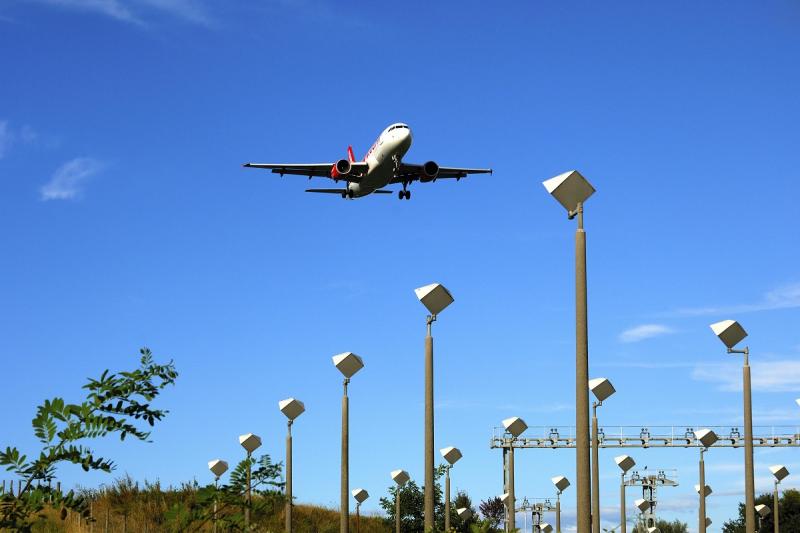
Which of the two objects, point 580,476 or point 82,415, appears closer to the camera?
point 82,415

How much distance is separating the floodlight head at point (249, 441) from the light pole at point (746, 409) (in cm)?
1550

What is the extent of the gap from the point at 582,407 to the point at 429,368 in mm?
6296

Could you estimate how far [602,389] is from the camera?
95.9 feet

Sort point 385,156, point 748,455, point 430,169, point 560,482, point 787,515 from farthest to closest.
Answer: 1. point 787,515
2. point 430,169
3. point 385,156
4. point 560,482
5. point 748,455

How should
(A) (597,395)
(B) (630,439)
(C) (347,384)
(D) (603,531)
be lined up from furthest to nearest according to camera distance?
(B) (630,439)
(D) (603,531)
(A) (597,395)
(C) (347,384)

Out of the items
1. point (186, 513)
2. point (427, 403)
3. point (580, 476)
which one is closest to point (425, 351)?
point (427, 403)

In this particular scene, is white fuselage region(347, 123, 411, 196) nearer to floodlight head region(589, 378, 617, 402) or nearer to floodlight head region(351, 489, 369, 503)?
floodlight head region(351, 489, 369, 503)

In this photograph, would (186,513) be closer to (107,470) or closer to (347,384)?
(107,470)

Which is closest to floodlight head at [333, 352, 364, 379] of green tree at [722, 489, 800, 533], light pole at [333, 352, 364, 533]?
light pole at [333, 352, 364, 533]

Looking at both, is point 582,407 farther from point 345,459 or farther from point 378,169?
point 378,169

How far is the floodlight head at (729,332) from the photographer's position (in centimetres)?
2414

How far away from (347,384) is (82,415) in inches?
657

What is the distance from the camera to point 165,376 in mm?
8578

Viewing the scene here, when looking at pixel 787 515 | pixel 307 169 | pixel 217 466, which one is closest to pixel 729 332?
pixel 217 466
